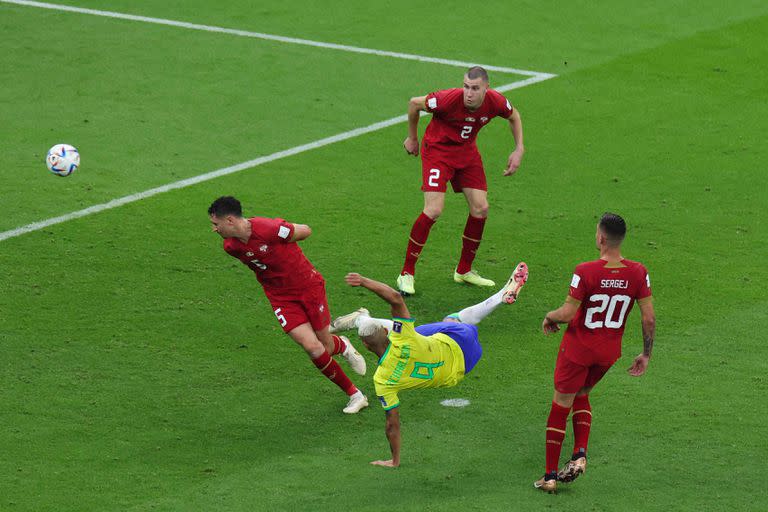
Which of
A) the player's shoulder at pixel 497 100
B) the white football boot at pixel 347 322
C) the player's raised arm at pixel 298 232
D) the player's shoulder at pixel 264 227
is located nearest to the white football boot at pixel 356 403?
the white football boot at pixel 347 322

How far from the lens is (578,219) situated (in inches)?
587

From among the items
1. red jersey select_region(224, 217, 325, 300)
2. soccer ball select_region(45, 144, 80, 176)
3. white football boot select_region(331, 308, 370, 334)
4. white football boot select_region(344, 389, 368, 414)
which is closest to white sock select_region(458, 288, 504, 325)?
white football boot select_region(331, 308, 370, 334)

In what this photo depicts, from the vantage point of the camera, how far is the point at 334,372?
1075cm

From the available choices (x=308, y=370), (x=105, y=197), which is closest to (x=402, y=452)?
(x=308, y=370)

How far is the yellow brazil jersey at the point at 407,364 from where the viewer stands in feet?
31.5

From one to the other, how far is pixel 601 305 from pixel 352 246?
5420mm

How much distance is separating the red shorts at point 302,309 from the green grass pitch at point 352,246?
0.71 metres

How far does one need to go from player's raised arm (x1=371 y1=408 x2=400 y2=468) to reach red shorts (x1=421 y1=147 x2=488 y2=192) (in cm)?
405

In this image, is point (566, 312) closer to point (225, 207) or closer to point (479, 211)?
point (225, 207)

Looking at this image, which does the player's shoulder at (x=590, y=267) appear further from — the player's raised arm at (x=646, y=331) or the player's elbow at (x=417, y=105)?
the player's elbow at (x=417, y=105)

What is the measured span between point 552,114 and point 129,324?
8.10 m

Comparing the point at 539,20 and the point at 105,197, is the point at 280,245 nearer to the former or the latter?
the point at 105,197

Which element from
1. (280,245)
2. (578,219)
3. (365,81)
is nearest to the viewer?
(280,245)

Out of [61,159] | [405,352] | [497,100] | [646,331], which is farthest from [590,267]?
[61,159]
